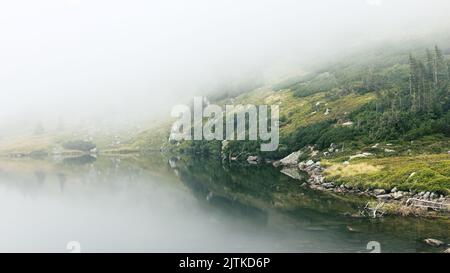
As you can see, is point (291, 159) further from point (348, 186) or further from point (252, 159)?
point (348, 186)

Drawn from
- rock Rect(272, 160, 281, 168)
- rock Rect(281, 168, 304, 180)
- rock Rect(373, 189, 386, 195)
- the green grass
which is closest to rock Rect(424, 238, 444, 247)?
the green grass

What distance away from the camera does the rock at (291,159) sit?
161875mm

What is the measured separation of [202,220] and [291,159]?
Answer: 281ft

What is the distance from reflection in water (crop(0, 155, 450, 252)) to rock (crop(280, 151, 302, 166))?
2307 centimetres

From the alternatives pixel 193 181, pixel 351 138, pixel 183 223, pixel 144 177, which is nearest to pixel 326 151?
pixel 351 138

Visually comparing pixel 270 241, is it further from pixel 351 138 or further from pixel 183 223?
pixel 351 138

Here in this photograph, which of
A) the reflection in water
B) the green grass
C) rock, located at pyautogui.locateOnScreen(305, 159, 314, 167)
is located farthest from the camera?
rock, located at pyautogui.locateOnScreen(305, 159, 314, 167)

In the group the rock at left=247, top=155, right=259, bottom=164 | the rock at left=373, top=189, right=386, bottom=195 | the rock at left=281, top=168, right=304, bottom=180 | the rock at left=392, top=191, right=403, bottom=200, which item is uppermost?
the rock at left=392, top=191, right=403, bottom=200

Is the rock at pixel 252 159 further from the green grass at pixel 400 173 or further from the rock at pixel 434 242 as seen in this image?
the rock at pixel 434 242

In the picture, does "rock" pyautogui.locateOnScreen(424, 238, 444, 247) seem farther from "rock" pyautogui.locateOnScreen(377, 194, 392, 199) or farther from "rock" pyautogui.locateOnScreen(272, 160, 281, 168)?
"rock" pyautogui.locateOnScreen(272, 160, 281, 168)

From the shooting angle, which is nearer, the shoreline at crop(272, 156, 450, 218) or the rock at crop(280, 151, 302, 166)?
the shoreline at crop(272, 156, 450, 218)

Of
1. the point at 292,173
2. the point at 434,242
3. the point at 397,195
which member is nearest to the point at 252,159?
the point at 292,173

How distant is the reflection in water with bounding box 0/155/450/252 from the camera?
207 feet

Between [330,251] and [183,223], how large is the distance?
33.3 meters
